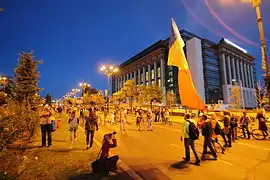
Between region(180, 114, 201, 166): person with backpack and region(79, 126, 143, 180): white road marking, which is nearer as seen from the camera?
region(79, 126, 143, 180): white road marking

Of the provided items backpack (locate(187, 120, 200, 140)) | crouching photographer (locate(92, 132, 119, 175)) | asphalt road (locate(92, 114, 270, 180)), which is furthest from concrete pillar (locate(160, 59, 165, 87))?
crouching photographer (locate(92, 132, 119, 175))

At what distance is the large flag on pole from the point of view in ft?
21.1

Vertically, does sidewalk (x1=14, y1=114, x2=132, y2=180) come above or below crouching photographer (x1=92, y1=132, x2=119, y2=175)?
below

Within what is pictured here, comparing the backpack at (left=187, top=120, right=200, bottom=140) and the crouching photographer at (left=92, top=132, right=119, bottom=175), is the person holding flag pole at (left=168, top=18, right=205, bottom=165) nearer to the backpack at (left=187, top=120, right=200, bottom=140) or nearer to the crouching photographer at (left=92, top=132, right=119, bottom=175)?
the backpack at (left=187, top=120, right=200, bottom=140)

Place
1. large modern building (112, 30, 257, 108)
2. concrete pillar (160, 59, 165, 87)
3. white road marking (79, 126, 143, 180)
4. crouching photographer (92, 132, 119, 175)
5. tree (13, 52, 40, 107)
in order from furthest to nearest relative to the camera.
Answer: concrete pillar (160, 59, 165, 87), large modern building (112, 30, 257, 108), tree (13, 52, 40, 107), crouching photographer (92, 132, 119, 175), white road marking (79, 126, 143, 180)

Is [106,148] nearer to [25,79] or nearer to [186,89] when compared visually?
[186,89]

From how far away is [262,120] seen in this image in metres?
11.5

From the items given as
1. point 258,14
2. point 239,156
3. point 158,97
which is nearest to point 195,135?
point 239,156

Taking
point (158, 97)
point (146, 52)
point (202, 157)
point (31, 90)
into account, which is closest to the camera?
point (202, 157)

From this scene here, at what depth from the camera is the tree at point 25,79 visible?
54.8 ft

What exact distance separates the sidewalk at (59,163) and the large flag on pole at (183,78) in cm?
325

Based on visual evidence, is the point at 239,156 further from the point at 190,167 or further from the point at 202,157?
the point at 190,167

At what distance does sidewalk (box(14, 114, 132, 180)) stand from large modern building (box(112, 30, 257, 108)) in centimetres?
6549

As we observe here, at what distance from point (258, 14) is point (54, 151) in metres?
9.22
